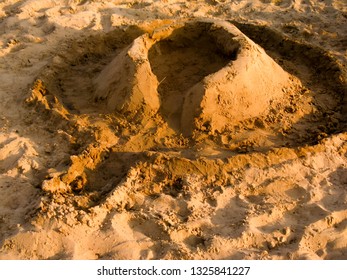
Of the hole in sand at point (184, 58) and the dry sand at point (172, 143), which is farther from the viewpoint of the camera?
the hole in sand at point (184, 58)

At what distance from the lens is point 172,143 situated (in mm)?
3713

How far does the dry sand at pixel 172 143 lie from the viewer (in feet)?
9.62

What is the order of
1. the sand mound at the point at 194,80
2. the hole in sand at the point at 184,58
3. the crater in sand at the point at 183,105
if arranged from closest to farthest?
the crater in sand at the point at 183,105 < the sand mound at the point at 194,80 < the hole in sand at the point at 184,58

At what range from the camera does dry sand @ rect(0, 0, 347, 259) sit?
2.93 metres

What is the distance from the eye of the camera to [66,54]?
485 cm

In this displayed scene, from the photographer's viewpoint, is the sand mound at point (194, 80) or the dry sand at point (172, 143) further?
the sand mound at point (194, 80)

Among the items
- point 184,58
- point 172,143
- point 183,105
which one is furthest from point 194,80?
point 172,143

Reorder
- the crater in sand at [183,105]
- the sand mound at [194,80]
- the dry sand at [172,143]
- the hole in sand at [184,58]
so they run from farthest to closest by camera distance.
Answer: the hole in sand at [184,58], the sand mound at [194,80], the crater in sand at [183,105], the dry sand at [172,143]

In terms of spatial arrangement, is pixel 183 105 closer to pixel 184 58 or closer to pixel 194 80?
pixel 194 80

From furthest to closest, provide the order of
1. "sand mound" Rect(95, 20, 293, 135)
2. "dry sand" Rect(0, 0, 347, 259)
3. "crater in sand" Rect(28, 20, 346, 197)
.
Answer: "sand mound" Rect(95, 20, 293, 135) → "crater in sand" Rect(28, 20, 346, 197) → "dry sand" Rect(0, 0, 347, 259)

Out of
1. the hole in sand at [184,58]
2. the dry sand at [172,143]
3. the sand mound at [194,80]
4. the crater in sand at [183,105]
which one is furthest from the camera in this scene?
the hole in sand at [184,58]

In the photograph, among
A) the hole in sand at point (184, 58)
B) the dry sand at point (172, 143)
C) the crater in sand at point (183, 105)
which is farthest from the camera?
the hole in sand at point (184, 58)

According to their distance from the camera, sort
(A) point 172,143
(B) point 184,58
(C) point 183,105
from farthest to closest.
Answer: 1. (B) point 184,58
2. (C) point 183,105
3. (A) point 172,143
